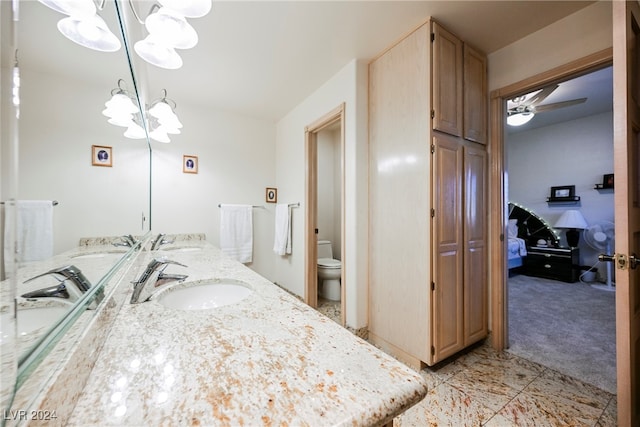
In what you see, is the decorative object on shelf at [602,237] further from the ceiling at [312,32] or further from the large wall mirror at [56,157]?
the large wall mirror at [56,157]

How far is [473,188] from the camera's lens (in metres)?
1.87

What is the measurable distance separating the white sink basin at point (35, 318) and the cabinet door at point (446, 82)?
1845mm

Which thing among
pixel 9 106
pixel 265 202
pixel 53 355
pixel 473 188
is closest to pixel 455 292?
pixel 473 188

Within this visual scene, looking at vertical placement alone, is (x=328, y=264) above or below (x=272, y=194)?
below

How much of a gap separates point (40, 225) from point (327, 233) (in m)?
3.44

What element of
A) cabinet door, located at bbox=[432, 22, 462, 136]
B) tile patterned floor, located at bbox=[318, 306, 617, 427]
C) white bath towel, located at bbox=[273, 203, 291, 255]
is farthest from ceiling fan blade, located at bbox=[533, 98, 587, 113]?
white bath towel, located at bbox=[273, 203, 291, 255]

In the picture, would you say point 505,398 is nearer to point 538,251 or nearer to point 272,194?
point 272,194

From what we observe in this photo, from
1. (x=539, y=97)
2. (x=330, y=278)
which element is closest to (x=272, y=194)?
(x=330, y=278)

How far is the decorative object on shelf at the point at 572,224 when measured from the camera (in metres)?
3.80

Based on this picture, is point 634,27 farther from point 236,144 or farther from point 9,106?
point 236,144

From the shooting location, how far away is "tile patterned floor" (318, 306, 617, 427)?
123 centimetres

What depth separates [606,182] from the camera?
12.0ft

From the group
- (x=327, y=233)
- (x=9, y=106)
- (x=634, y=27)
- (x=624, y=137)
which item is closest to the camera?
(x=9, y=106)

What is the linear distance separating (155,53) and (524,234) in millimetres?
5742
